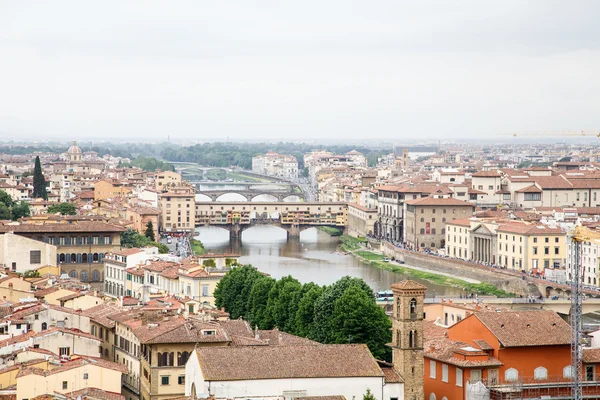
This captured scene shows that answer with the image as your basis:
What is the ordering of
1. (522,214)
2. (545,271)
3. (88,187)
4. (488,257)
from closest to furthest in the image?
(545,271)
(488,257)
(522,214)
(88,187)

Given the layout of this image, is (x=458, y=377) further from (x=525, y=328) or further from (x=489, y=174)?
(x=489, y=174)

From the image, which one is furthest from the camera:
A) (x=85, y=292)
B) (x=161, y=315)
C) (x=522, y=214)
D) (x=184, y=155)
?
(x=184, y=155)

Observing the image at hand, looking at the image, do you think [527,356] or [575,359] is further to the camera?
[527,356]

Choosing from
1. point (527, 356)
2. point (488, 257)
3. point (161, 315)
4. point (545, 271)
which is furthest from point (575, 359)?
point (488, 257)

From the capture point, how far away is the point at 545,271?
41.6 meters

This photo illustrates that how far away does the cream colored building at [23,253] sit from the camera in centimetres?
3203

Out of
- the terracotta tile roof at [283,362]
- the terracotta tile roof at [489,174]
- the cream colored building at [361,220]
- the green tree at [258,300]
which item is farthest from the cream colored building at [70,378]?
the cream colored building at [361,220]

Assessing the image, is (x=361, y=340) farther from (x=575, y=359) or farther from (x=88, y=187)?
(x=88, y=187)

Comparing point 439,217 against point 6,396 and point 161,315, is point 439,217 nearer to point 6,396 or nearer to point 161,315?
point 161,315

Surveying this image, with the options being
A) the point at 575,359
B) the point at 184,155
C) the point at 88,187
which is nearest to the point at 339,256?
the point at 88,187

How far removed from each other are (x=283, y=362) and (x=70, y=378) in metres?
2.79

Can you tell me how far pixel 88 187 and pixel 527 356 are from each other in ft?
174

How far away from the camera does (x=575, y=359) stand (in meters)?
17.8

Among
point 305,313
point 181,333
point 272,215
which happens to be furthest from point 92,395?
point 272,215
